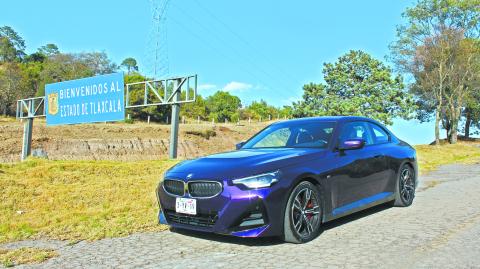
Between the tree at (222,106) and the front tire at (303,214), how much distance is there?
80206 mm

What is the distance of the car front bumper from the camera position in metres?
4.73

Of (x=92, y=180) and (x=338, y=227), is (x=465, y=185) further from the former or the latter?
(x=92, y=180)

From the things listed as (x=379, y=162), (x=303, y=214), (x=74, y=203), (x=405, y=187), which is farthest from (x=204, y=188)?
(x=74, y=203)

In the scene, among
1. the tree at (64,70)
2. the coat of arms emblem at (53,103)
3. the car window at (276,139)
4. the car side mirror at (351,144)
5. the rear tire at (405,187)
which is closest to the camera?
the car side mirror at (351,144)

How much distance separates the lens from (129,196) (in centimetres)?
875

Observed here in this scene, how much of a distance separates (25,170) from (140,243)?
8.08 meters

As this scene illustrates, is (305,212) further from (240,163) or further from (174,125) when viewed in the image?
(174,125)

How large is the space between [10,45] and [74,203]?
4833 inches

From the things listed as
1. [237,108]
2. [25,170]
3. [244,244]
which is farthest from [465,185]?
[237,108]

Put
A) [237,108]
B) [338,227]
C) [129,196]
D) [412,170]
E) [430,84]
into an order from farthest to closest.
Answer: [237,108]
[430,84]
[129,196]
[412,170]
[338,227]

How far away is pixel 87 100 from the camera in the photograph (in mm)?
20609

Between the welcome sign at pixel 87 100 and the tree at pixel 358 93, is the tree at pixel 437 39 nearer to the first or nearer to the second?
the tree at pixel 358 93

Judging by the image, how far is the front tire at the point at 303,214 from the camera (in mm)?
4988

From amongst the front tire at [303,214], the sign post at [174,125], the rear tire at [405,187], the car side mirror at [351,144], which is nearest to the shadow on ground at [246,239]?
the front tire at [303,214]
